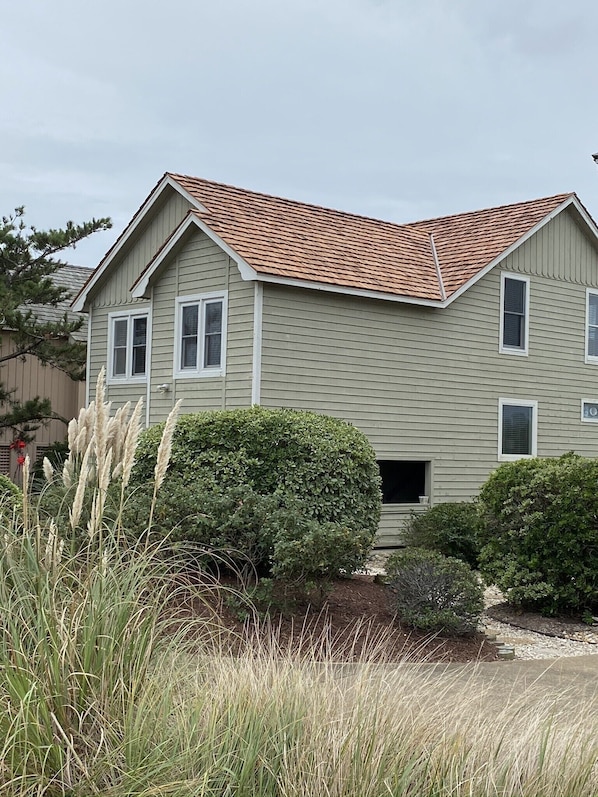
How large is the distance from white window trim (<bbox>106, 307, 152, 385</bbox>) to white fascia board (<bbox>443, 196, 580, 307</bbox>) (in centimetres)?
536

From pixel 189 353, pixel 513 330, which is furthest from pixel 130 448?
pixel 513 330

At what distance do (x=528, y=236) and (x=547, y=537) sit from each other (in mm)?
9829

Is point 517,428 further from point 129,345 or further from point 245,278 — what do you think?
point 129,345

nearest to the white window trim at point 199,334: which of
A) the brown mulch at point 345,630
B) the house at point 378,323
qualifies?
the house at point 378,323

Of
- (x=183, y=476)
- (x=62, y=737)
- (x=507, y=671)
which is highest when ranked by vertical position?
(x=183, y=476)

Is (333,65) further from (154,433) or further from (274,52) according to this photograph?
(154,433)

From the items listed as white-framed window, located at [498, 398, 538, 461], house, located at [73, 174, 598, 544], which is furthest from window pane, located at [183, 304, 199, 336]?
white-framed window, located at [498, 398, 538, 461]

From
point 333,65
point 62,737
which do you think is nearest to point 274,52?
point 333,65

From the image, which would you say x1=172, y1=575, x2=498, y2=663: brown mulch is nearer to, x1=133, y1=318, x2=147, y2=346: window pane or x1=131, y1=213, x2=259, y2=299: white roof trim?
x1=131, y1=213, x2=259, y2=299: white roof trim

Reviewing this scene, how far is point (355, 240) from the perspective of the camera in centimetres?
1878

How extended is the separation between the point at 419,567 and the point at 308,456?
6.14 feet

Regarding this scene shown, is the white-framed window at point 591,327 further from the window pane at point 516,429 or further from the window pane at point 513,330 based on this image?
the window pane at point 516,429

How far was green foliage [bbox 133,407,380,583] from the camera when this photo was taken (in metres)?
9.45

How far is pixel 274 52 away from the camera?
43.4 ft
